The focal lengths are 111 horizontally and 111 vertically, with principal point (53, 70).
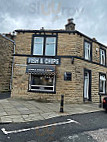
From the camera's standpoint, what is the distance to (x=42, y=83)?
32.1 ft

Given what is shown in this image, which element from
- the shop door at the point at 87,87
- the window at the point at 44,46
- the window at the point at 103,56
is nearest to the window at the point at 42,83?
the window at the point at 44,46

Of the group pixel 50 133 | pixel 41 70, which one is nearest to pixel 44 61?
pixel 41 70

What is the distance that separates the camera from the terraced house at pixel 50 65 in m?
9.33

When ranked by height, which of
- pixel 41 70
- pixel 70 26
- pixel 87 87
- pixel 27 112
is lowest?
pixel 27 112

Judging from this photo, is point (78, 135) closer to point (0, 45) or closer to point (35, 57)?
point (35, 57)

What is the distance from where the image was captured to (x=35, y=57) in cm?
980

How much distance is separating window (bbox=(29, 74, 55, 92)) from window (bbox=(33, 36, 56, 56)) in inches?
82.0

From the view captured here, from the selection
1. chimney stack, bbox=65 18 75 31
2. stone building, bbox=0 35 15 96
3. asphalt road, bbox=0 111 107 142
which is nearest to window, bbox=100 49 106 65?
chimney stack, bbox=65 18 75 31

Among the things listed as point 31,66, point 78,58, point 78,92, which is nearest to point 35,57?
point 31,66

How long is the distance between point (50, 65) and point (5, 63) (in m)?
6.25

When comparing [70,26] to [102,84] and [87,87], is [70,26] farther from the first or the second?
[102,84]

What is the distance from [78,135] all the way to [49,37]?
27.7ft

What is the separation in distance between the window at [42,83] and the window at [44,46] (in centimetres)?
208

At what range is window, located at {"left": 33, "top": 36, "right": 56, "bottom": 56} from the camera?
1004cm
